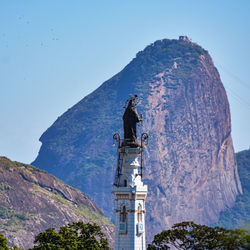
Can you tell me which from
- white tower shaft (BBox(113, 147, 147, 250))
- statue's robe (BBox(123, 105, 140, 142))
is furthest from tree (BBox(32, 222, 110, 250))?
statue's robe (BBox(123, 105, 140, 142))

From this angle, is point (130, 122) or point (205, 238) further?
point (205, 238)

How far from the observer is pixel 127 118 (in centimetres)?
6294

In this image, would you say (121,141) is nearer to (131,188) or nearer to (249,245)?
(131,188)

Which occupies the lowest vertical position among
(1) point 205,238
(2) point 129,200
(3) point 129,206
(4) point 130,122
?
(3) point 129,206

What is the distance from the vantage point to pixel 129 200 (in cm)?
6078

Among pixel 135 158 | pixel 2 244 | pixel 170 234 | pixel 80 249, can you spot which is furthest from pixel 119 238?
pixel 2 244

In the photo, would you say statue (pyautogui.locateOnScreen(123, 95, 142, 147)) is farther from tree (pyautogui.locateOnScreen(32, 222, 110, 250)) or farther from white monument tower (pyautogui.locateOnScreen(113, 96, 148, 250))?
tree (pyautogui.locateOnScreen(32, 222, 110, 250))

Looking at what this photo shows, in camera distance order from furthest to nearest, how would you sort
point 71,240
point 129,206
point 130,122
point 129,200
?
point 71,240 → point 130,122 → point 129,200 → point 129,206

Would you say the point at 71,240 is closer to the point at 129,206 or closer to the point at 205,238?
the point at 205,238

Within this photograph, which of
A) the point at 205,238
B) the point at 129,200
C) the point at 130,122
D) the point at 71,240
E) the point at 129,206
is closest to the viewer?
the point at 129,206

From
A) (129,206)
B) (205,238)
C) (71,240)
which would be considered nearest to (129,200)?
(129,206)

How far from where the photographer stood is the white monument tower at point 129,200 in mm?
60406

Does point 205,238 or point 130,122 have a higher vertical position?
point 130,122

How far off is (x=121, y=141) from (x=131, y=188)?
4674 millimetres
